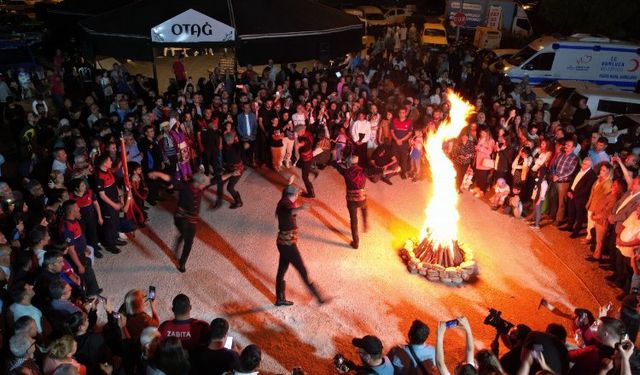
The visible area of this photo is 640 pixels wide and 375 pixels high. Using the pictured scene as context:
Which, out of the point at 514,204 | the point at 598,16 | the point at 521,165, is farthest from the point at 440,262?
the point at 598,16

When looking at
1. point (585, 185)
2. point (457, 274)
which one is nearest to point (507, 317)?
point (457, 274)

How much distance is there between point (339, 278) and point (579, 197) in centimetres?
462

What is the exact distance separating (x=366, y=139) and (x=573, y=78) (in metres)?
10.6

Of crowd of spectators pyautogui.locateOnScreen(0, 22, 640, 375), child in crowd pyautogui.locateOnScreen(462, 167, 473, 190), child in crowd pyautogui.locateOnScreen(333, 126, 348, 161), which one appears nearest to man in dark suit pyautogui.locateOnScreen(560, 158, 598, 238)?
crowd of spectators pyautogui.locateOnScreen(0, 22, 640, 375)

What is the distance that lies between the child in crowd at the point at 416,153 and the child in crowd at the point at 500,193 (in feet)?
5.83

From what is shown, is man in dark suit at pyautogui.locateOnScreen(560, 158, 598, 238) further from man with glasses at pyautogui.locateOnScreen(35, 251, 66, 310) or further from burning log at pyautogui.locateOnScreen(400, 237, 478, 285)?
man with glasses at pyautogui.locateOnScreen(35, 251, 66, 310)

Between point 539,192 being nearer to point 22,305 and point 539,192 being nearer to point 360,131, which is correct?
point 360,131

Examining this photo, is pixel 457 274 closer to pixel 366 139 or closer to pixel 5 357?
pixel 366 139

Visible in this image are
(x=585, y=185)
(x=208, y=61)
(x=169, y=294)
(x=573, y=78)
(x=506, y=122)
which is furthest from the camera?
(x=208, y=61)

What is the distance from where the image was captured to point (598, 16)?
23875 millimetres

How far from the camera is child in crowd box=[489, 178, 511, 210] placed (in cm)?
1034

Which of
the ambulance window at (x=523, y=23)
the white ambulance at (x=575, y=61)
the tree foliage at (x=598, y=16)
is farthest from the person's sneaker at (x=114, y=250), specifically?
the ambulance window at (x=523, y=23)

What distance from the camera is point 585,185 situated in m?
9.16

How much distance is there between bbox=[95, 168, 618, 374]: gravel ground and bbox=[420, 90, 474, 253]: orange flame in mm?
628
